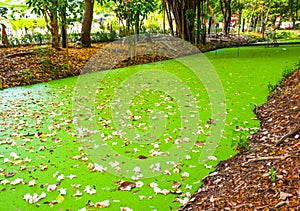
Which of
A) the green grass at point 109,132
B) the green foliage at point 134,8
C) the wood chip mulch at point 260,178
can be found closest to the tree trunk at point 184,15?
the green foliage at point 134,8

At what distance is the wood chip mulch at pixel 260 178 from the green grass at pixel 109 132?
0.22 meters

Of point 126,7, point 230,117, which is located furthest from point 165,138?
point 126,7

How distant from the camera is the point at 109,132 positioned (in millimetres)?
4270

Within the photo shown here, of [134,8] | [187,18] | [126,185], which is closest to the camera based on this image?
[126,185]

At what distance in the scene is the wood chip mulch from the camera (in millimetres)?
2102

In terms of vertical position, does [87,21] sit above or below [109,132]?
above

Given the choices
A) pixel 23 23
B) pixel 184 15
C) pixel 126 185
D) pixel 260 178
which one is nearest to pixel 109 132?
pixel 126 185

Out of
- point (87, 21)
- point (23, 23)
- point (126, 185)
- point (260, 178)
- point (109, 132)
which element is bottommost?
point (126, 185)

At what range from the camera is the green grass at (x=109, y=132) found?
9.07ft

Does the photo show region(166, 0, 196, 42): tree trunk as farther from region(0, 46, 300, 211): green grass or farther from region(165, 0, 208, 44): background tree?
region(0, 46, 300, 211): green grass

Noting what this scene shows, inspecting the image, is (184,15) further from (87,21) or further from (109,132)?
(109,132)

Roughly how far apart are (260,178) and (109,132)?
236 centimetres

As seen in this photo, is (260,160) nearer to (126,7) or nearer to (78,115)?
(78,115)

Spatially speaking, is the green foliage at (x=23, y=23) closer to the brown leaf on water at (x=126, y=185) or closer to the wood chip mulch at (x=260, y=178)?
the brown leaf on water at (x=126, y=185)
